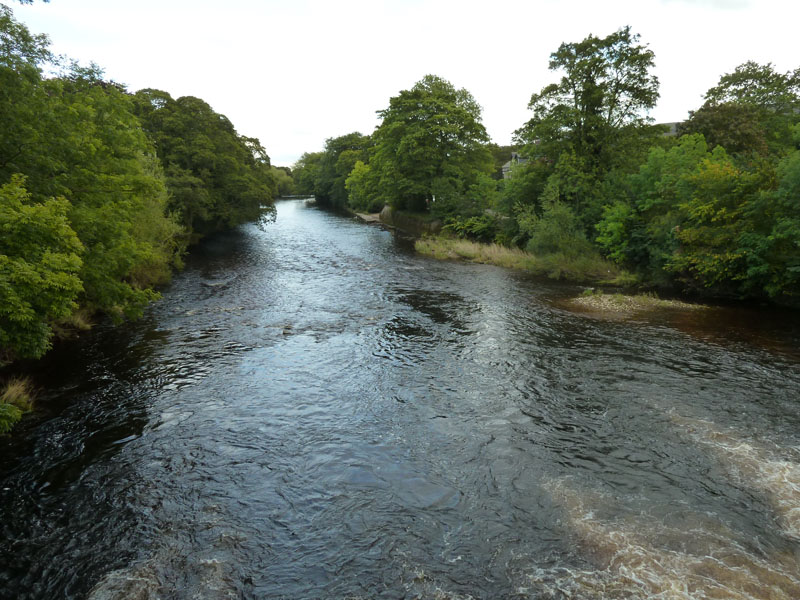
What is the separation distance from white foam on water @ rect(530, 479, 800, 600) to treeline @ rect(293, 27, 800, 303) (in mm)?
15862

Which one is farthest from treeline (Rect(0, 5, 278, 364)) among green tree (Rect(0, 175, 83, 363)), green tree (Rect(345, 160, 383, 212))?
green tree (Rect(345, 160, 383, 212))

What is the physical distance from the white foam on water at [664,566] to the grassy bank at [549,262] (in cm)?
2104

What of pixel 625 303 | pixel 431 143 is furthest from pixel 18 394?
pixel 431 143

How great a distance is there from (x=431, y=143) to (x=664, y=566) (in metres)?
48.4

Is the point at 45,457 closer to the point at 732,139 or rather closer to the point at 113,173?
the point at 113,173

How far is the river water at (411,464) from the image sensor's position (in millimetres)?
7406

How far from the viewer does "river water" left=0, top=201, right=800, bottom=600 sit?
741cm

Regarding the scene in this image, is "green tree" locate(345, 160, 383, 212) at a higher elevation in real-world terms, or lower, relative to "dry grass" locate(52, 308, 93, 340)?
higher

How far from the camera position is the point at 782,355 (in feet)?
52.1

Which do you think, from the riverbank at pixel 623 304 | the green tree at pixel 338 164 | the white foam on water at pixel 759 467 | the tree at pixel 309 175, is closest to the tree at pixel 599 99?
the riverbank at pixel 623 304

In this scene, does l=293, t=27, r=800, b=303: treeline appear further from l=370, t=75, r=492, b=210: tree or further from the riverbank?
Result: the riverbank

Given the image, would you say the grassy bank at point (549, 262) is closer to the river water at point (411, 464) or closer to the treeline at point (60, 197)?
the river water at point (411, 464)

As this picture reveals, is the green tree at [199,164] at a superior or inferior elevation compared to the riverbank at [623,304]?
superior

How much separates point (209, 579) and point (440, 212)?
44789 mm
